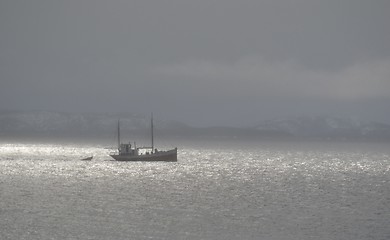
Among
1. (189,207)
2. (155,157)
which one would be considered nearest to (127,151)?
(155,157)

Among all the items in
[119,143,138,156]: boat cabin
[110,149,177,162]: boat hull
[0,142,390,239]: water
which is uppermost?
[119,143,138,156]: boat cabin

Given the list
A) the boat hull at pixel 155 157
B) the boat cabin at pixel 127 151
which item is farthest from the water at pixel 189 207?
the boat cabin at pixel 127 151

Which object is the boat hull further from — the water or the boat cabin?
the water

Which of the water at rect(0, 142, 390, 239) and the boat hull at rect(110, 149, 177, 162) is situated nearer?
the water at rect(0, 142, 390, 239)

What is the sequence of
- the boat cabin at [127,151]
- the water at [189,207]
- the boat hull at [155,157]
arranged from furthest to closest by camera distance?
the boat cabin at [127,151] → the boat hull at [155,157] → the water at [189,207]

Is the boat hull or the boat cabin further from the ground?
the boat cabin

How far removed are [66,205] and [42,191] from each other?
68.4 ft

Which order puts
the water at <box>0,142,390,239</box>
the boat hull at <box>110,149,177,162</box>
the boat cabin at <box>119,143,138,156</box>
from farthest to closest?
the boat cabin at <box>119,143,138,156</box>, the boat hull at <box>110,149,177,162</box>, the water at <box>0,142,390,239</box>

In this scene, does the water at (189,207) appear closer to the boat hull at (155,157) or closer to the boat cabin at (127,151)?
the boat hull at (155,157)

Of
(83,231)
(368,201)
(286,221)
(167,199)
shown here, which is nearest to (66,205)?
(167,199)

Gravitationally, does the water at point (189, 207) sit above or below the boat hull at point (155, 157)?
below

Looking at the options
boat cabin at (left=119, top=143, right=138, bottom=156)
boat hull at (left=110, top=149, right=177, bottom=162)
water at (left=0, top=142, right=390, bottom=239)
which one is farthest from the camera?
boat cabin at (left=119, top=143, right=138, bottom=156)

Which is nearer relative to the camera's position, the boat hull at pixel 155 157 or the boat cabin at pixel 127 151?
the boat hull at pixel 155 157

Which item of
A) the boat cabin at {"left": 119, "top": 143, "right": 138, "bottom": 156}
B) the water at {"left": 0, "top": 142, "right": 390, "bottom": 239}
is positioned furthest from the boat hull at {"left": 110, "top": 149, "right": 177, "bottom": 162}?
the water at {"left": 0, "top": 142, "right": 390, "bottom": 239}
